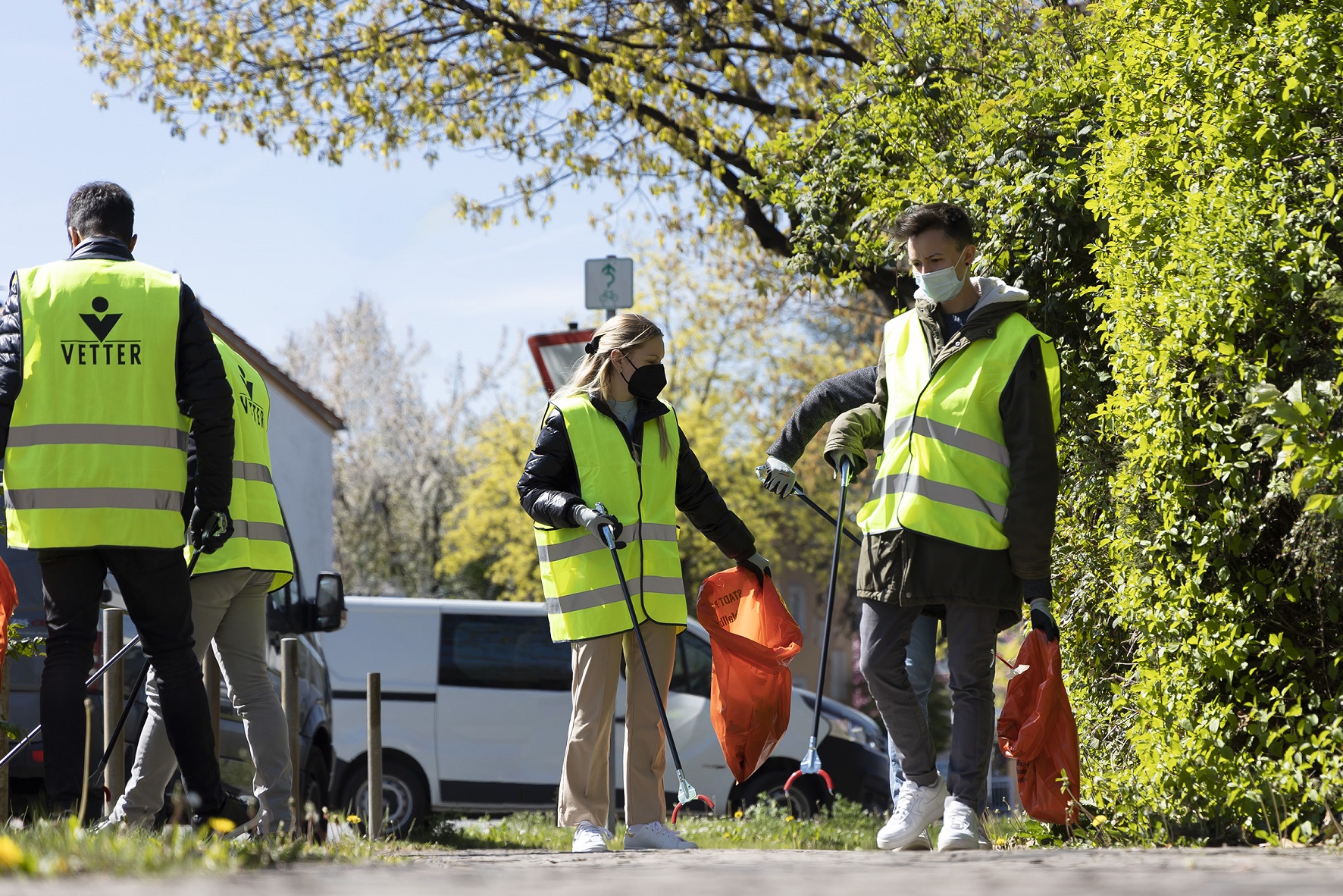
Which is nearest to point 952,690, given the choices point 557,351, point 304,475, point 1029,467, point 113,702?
point 1029,467

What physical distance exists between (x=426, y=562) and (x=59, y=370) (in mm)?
33986

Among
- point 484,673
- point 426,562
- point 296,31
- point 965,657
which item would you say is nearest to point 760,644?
point 965,657

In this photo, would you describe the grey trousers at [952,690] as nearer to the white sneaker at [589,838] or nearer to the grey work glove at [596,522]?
the grey work glove at [596,522]

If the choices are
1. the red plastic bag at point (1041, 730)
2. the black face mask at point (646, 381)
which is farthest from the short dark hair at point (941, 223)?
the red plastic bag at point (1041, 730)

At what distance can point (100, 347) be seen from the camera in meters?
4.44

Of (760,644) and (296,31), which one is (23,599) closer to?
(760,644)

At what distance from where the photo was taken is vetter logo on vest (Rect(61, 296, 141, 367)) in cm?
443

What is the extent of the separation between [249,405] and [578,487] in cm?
125

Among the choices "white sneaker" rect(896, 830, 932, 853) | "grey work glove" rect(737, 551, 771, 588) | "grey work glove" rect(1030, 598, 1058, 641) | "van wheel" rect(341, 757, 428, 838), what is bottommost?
"van wheel" rect(341, 757, 428, 838)

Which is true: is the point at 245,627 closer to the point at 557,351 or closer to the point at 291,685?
the point at 291,685

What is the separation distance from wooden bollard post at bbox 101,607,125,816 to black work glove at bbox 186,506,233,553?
1.28 m

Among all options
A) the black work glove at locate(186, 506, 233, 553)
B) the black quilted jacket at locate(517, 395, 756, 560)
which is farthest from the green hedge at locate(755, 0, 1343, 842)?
the black work glove at locate(186, 506, 233, 553)

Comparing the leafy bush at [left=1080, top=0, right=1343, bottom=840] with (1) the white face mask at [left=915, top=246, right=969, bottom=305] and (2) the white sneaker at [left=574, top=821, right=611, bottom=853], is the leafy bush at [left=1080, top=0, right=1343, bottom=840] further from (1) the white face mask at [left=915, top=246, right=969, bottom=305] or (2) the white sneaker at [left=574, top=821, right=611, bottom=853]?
(2) the white sneaker at [left=574, top=821, right=611, bottom=853]

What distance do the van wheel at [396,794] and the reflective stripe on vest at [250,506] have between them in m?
5.76
